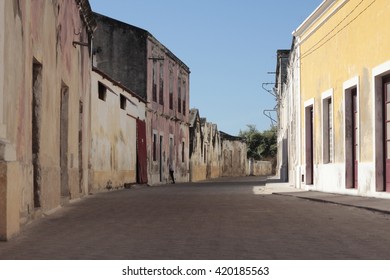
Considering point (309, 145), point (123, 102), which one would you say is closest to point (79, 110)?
point (309, 145)

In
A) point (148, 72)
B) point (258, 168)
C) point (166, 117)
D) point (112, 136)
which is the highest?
point (148, 72)

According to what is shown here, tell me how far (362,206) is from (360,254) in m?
6.16

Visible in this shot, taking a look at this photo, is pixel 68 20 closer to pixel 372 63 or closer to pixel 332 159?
pixel 372 63

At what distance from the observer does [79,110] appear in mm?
17422

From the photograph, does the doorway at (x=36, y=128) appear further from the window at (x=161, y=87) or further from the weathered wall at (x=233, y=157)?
the weathered wall at (x=233, y=157)

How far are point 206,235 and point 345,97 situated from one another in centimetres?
990

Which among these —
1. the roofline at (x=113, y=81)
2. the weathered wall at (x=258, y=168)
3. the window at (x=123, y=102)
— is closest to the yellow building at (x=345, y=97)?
the roofline at (x=113, y=81)

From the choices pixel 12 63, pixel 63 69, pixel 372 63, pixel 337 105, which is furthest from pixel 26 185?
pixel 337 105

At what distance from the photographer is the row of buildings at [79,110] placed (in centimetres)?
877

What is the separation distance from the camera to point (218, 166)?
5703 centimetres

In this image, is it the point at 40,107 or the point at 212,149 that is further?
the point at 212,149

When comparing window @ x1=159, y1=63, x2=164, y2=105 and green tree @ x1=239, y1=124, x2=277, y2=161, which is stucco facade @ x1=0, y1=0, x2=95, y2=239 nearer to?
window @ x1=159, y1=63, x2=164, y2=105

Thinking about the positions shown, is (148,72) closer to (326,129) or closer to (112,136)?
(112,136)

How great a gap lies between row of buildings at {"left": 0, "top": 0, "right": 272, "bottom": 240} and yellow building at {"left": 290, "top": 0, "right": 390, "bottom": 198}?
20.7 feet
